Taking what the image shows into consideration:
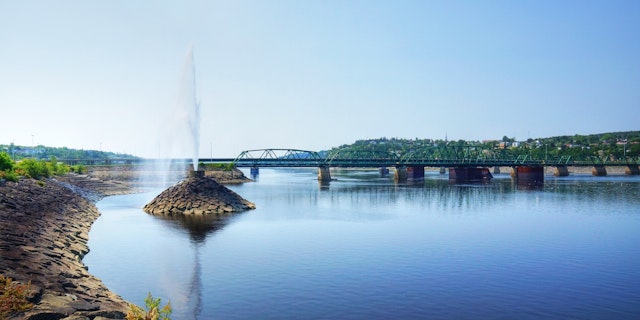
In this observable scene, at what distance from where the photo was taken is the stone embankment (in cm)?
2039

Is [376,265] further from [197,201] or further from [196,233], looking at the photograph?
[197,201]

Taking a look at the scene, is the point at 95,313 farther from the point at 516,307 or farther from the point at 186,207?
the point at 186,207

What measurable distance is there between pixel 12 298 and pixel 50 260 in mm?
→ 11129

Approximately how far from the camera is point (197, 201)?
237 ft

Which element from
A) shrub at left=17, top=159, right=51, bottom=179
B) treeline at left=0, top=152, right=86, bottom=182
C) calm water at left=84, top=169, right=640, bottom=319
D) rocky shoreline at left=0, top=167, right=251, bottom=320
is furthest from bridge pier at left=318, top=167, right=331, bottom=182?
rocky shoreline at left=0, top=167, right=251, bottom=320

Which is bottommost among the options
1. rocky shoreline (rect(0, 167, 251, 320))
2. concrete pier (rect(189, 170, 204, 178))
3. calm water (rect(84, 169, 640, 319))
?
calm water (rect(84, 169, 640, 319))

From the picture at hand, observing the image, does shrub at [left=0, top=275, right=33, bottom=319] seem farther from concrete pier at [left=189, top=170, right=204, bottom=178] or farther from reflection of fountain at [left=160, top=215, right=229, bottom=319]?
concrete pier at [left=189, top=170, right=204, bottom=178]

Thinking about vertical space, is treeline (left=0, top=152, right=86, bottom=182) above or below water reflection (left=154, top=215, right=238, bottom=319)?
above

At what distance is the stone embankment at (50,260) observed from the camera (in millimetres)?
20391

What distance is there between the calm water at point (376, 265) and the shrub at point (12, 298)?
22.3ft

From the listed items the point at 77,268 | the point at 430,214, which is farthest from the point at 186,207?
the point at 77,268

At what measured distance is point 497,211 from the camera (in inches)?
3012

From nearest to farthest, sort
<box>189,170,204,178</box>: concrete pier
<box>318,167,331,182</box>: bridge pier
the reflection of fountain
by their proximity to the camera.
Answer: the reflection of fountain, <box>189,170,204,178</box>: concrete pier, <box>318,167,331,182</box>: bridge pier

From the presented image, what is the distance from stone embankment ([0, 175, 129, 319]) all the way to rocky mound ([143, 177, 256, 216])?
47.9 feet
